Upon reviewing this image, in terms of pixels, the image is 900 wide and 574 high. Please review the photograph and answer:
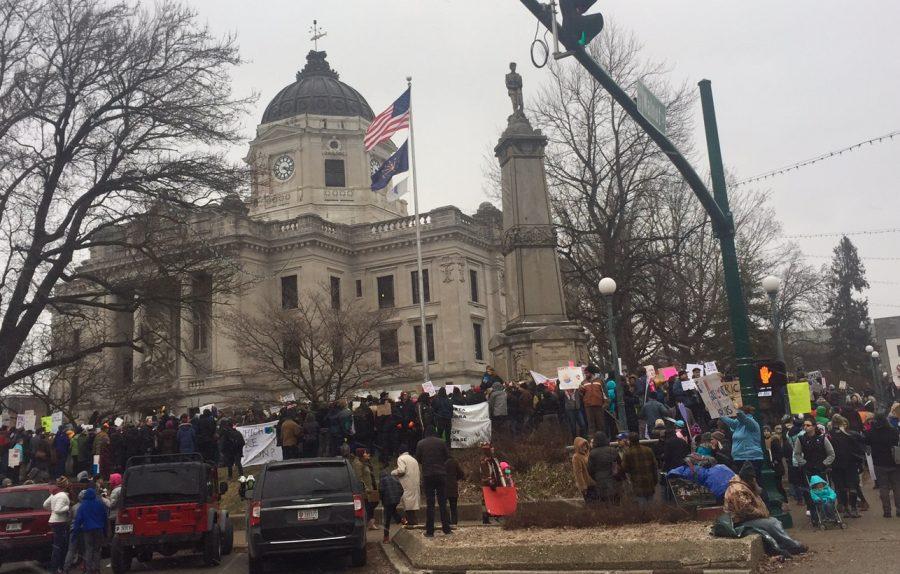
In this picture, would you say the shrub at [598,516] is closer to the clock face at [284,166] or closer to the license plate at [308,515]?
the license plate at [308,515]

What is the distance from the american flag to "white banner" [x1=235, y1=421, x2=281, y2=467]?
1692cm

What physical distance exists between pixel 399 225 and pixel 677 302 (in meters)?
27.2

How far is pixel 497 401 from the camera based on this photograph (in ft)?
70.5

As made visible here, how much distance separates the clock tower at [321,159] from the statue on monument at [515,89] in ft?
143

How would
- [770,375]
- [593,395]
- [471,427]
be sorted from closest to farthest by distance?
[770,375]
[593,395]
[471,427]

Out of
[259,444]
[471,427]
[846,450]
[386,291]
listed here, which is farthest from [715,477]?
[386,291]

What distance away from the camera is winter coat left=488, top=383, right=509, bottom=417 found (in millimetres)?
21375

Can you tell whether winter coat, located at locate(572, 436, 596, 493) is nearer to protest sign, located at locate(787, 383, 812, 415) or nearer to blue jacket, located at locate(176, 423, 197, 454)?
protest sign, located at locate(787, 383, 812, 415)

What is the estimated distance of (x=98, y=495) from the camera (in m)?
15.1

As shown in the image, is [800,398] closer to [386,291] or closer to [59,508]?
[59,508]

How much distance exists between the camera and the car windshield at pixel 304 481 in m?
13.4

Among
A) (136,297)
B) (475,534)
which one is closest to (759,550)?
(475,534)

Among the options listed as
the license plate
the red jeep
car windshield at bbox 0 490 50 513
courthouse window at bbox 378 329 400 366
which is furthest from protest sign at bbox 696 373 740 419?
courthouse window at bbox 378 329 400 366

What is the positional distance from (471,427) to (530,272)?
5828mm
